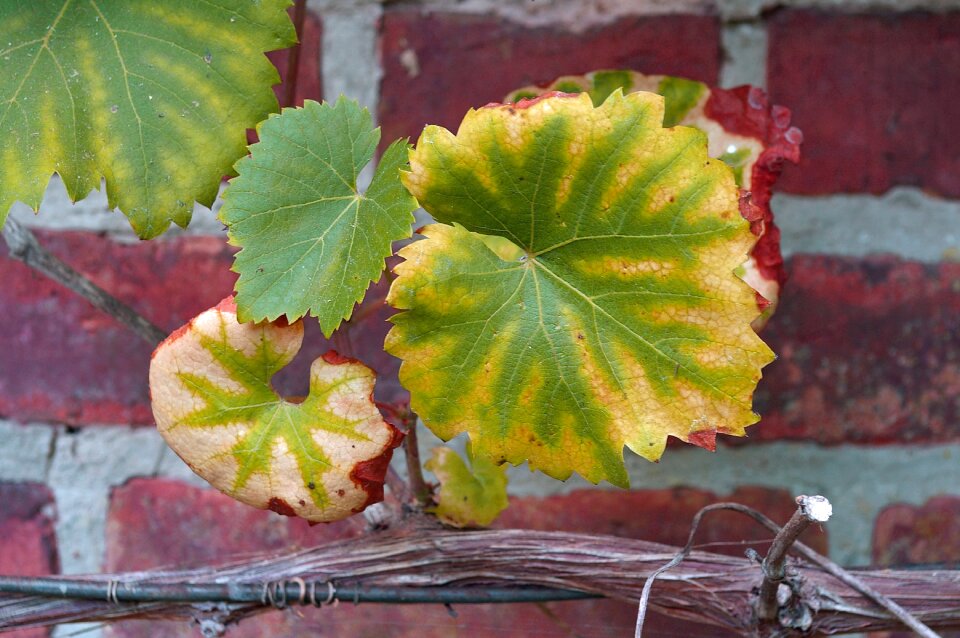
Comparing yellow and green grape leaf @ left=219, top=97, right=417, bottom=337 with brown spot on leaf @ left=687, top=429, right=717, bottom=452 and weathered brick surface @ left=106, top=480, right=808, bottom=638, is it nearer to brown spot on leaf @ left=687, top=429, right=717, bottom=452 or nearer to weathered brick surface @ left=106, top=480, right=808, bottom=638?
brown spot on leaf @ left=687, top=429, right=717, bottom=452

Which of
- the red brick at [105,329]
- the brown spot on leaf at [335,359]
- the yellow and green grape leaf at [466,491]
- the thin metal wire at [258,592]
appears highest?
the red brick at [105,329]

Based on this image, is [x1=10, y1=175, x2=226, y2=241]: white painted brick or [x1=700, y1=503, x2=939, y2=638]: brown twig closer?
[x1=700, y1=503, x2=939, y2=638]: brown twig

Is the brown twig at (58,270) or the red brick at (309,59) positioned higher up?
the red brick at (309,59)

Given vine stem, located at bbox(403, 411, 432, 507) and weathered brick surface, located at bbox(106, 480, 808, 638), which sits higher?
Result: vine stem, located at bbox(403, 411, 432, 507)

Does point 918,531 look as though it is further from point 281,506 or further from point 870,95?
point 281,506

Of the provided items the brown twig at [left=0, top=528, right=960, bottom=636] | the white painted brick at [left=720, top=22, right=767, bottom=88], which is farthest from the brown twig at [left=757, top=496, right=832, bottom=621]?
the white painted brick at [left=720, top=22, right=767, bottom=88]

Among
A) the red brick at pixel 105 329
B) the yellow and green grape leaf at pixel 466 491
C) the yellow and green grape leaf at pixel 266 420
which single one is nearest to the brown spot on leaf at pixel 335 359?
the yellow and green grape leaf at pixel 266 420

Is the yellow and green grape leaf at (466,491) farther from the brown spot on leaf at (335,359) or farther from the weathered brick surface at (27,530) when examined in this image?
the weathered brick surface at (27,530)
